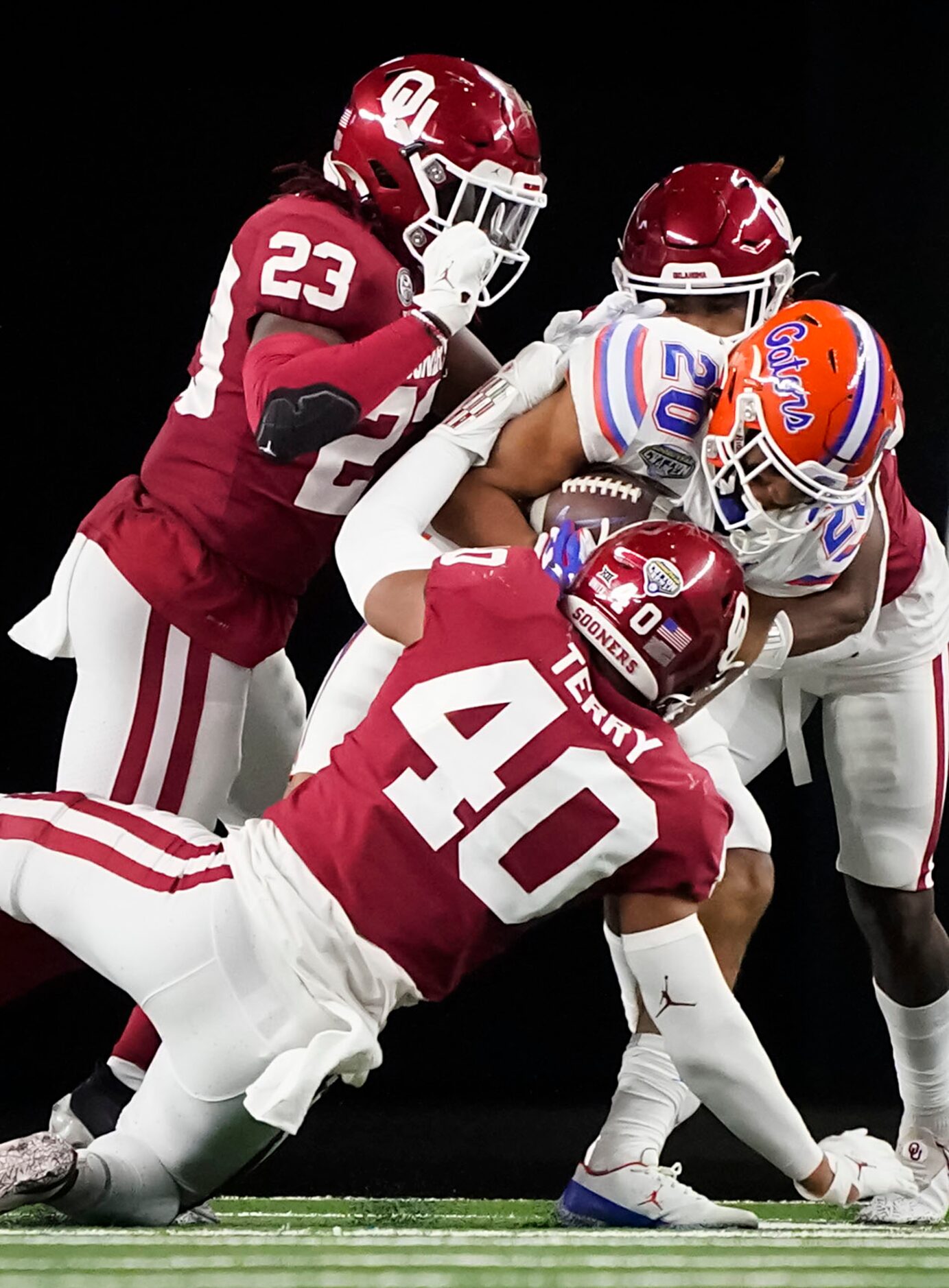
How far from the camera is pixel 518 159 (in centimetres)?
238

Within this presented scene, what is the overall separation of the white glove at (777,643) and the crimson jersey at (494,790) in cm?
49

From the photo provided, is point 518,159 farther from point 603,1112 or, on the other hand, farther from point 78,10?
point 603,1112

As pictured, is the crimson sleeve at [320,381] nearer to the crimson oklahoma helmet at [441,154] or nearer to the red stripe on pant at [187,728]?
the crimson oklahoma helmet at [441,154]

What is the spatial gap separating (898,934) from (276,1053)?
48.6 inches

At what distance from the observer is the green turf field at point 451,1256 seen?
169 cm

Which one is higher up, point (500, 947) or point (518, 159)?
point (518, 159)

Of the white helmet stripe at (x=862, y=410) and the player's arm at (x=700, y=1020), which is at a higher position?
the white helmet stripe at (x=862, y=410)

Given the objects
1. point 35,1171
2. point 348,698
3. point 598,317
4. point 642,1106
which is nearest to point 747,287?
point 598,317

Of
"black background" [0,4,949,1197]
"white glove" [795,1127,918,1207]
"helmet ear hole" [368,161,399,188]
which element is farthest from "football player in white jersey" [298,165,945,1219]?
"black background" [0,4,949,1197]

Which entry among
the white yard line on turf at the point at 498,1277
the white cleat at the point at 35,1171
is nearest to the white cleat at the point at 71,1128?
the white cleat at the point at 35,1171

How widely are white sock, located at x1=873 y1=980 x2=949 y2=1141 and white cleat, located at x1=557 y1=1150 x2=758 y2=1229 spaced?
0.58 metres

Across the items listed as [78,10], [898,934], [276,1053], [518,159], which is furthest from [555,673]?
[78,10]

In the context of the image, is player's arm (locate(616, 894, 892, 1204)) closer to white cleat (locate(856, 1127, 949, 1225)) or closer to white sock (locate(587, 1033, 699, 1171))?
white sock (locate(587, 1033, 699, 1171))

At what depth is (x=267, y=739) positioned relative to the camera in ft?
8.69
